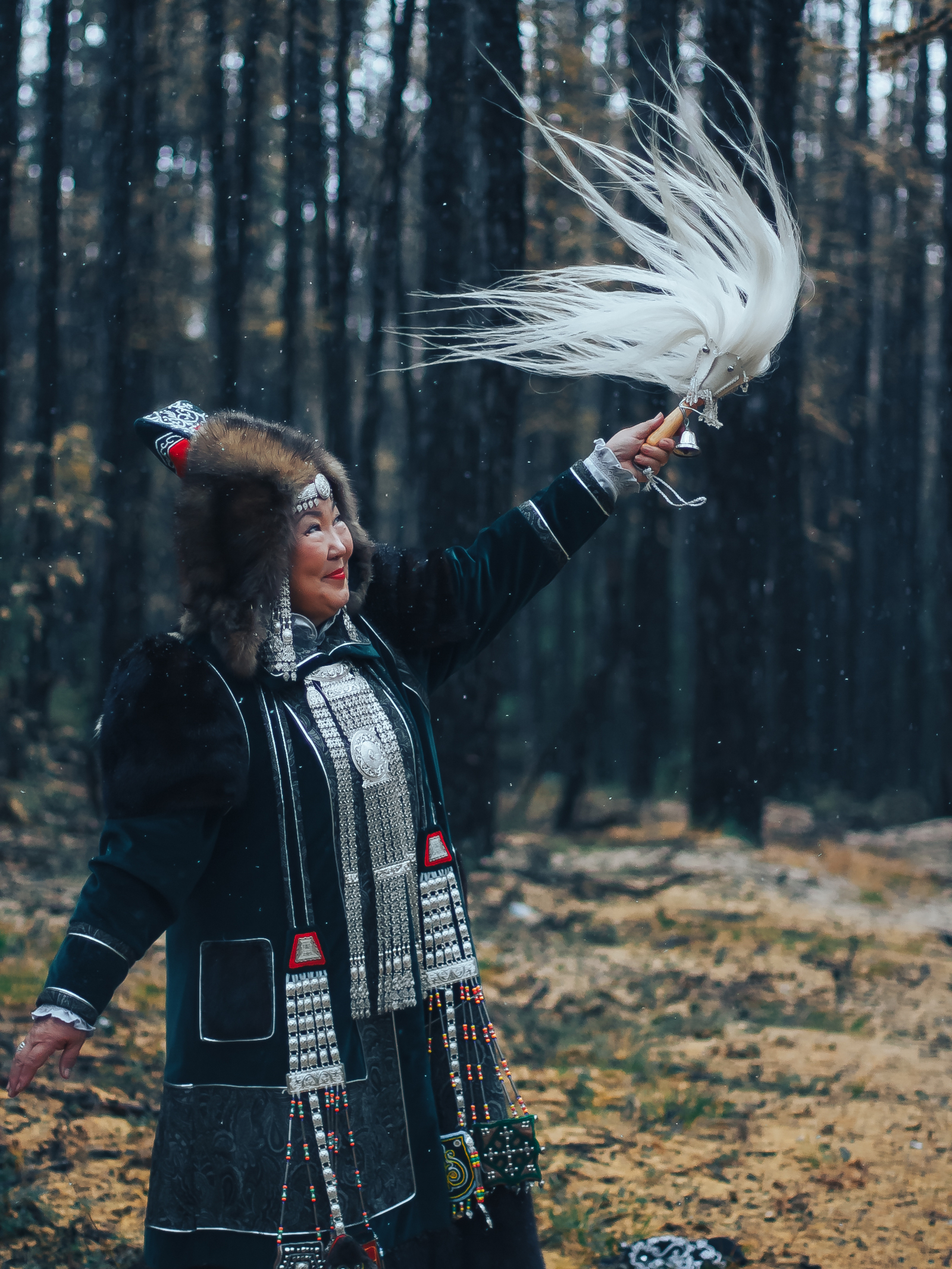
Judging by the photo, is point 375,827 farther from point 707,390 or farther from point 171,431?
point 707,390

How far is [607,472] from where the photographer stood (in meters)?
3.03

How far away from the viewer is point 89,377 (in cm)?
2069

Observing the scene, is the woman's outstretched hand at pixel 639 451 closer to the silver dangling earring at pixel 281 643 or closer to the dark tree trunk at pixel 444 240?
the silver dangling earring at pixel 281 643

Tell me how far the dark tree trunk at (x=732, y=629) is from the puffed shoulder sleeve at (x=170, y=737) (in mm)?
8573

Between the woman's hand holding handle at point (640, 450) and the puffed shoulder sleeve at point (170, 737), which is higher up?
the woman's hand holding handle at point (640, 450)

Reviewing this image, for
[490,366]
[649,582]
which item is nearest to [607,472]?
[490,366]

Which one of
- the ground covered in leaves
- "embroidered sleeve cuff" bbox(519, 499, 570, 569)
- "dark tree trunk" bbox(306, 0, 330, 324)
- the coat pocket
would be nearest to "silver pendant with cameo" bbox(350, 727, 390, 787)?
the coat pocket

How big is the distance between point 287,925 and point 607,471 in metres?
1.35

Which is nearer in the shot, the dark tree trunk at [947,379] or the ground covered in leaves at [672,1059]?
the ground covered in leaves at [672,1059]

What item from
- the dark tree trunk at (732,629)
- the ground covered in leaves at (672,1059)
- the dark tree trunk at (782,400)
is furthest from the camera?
the dark tree trunk at (732,629)

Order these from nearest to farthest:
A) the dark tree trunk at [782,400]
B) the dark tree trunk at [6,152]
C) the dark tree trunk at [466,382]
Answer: the dark tree trunk at [466,382]
the dark tree trunk at [6,152]
the dark tree trunk at [782,400]

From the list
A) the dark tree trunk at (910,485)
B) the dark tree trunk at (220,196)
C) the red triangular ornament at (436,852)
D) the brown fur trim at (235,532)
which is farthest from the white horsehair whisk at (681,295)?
the dark tree trunk at (910,485)

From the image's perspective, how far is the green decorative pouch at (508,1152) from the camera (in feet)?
9.03

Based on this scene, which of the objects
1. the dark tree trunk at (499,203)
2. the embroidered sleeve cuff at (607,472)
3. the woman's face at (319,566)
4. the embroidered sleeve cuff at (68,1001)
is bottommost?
the embroidered sleeve cuff at (68,1001)
